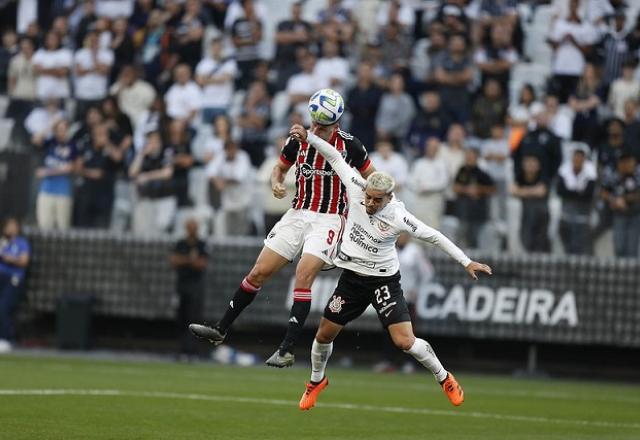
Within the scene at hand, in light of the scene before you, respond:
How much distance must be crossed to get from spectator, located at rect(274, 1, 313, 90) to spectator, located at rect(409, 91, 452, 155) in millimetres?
2987

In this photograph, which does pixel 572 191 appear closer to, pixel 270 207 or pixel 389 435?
pixel 270 207

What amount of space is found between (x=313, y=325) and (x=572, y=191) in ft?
16.9

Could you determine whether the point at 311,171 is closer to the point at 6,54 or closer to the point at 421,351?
the point at 421,351

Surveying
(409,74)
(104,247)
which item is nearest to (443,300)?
(409,74)

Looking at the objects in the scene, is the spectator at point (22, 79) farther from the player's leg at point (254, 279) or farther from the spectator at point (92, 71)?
the player's leg at point (254, 279)

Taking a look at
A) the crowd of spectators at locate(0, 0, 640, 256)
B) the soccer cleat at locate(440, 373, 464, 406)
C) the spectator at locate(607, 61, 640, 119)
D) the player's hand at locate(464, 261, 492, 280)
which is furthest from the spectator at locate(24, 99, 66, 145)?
the player's hand at locate(464, 261, 492, 280)

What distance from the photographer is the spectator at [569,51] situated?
24.1 meters

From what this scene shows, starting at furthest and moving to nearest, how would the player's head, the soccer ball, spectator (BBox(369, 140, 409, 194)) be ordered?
spectator (BBox(369, 140, 409, 194)), the soccer ball, the player's head

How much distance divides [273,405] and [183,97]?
34.8ft

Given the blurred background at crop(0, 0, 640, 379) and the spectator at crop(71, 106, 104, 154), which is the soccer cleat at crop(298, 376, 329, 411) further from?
the spectator at crop(71, 106, 104, 154)

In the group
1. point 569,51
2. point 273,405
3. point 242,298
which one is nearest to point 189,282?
point 273,405

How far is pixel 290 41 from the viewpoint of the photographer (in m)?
25.6

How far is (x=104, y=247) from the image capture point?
24375 millimetres

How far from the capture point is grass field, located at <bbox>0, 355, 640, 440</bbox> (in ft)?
43.2
